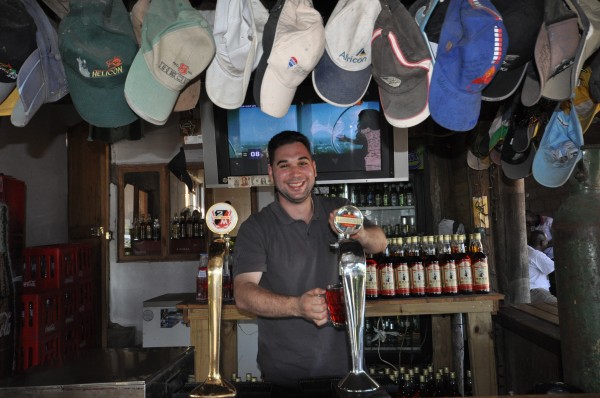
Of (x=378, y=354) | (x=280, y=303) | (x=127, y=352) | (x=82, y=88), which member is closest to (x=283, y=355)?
(x=280, y=303)

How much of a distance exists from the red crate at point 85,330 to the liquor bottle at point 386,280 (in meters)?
2.77

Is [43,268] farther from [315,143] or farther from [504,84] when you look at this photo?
[504,84]

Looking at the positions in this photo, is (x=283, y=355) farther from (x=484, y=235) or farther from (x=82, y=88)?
(x=484, y=235)

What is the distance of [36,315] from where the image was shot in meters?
3.48

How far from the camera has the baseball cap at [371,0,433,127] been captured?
1.55m

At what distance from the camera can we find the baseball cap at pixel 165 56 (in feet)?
5.02

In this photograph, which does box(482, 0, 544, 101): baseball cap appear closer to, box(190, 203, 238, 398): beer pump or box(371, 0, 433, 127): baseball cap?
box(371, 0, 433, 127): baseball cap

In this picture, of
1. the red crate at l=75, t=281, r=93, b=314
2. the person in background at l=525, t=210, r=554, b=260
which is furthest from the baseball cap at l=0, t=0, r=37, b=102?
the person in background at l=525, t=210, r=554, b=260

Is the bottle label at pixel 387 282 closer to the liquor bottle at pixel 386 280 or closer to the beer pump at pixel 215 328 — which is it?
the liquor bottle at pixel 386 280

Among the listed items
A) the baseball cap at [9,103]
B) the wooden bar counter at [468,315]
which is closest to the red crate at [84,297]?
the wooden bar counter at [468,315]

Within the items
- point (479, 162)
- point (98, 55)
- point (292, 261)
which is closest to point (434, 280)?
point (479, 162)

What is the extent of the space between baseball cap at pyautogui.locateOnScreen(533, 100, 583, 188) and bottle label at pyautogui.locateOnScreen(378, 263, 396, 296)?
1233 millimetres

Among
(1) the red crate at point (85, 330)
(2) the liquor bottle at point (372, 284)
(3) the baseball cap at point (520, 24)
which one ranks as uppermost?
(3) the baseball cap at point (520, 24)

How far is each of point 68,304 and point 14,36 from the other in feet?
9.94
